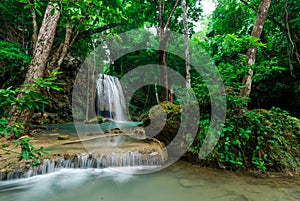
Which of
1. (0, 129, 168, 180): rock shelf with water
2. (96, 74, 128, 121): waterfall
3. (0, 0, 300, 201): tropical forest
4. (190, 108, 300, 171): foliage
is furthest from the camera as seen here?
(96, 74, 128, 121): waterfall

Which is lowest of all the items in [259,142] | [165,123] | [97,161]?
[97,161]

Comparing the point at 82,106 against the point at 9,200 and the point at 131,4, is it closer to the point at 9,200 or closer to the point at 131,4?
the point at 131,4

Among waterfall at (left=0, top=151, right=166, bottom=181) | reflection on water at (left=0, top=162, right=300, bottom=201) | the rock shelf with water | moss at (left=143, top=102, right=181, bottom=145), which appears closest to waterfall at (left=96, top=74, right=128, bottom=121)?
moss at (left=143, top=102, right=181, bottom=145)

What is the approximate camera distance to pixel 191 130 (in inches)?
158

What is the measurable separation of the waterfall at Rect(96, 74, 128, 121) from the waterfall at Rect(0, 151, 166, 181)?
42.7 feet

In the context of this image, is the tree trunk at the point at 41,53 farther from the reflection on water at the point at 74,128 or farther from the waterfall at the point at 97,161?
the reflection on water at the point at 74,128

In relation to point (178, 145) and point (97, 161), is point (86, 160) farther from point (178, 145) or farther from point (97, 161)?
point (178, 145)

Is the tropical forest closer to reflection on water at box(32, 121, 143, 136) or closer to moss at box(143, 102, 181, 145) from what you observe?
moss at box(143, 102, 181, 145)

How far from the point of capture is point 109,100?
17109mm

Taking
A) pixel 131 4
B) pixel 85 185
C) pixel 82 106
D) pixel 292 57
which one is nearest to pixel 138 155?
pixel 85 185

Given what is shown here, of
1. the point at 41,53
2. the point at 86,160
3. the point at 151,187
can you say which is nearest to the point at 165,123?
the point at 151,187

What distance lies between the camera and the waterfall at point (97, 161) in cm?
335

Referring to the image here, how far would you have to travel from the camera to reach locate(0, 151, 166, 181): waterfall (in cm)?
335

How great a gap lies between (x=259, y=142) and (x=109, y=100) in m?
15.2
